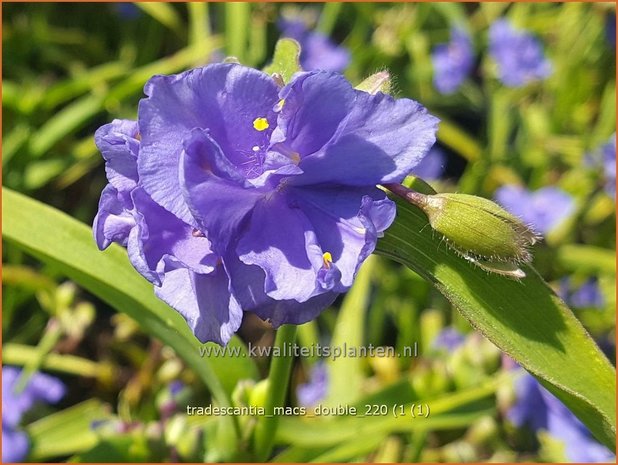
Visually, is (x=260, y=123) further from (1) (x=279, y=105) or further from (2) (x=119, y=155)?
(2) (x=119, y=155)

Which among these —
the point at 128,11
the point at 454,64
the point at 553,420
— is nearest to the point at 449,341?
the point at 553,420

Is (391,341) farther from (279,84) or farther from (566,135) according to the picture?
(279,84)

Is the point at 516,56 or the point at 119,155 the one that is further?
the point at 516,56

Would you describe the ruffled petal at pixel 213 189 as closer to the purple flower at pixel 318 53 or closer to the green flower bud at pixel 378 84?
the green flower bud at pixel 378 84

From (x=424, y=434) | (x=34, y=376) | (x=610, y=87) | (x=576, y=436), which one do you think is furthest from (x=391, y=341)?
(x=610, y=87)

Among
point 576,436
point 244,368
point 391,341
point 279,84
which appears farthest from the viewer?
point 391,341

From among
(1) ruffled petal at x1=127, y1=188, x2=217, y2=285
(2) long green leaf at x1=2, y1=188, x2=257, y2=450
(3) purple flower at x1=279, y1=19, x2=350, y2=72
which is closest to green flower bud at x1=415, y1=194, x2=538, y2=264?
(1) ruffled petal at x1=127, y1=188, x2=217, y2=285
